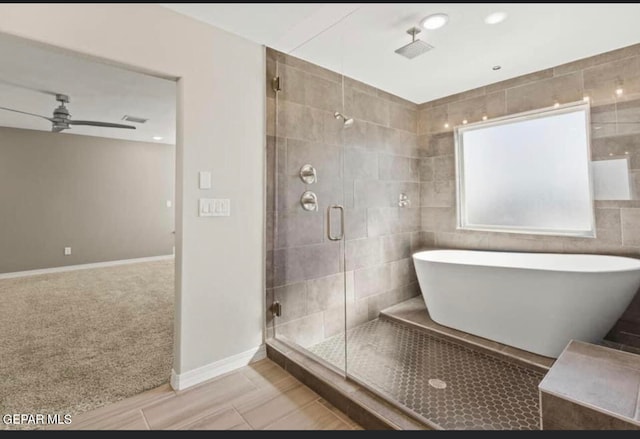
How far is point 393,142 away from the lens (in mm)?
3225

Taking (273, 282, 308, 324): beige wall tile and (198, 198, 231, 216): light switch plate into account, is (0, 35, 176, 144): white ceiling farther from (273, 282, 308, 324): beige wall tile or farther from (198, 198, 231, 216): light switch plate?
(273, 282, 308, 324): beige wall tile

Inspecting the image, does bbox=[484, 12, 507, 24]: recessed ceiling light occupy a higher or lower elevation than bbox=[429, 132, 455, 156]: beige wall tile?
higher

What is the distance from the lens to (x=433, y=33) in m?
2.17

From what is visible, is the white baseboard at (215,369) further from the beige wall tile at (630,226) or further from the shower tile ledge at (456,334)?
the beige wall tile at (630,226)

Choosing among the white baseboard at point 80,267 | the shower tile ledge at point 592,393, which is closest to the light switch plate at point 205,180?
the shower tile ledge at point 592,393

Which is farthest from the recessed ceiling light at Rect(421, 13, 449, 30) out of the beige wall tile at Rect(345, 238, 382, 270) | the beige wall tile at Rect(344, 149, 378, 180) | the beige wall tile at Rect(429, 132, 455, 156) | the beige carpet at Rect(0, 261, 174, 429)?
the beige carpet at Rect(0, 261, 174, 429)

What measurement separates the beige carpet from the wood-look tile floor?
0.14 m

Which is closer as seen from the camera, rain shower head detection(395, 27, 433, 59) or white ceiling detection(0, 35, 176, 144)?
rain shower head detection(395, 27, 433, 59)

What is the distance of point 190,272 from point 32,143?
16.1ft

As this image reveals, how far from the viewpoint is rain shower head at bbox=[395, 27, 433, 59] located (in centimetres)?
215

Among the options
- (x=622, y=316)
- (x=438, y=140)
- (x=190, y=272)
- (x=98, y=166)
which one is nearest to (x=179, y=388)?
(x=190, y=272)

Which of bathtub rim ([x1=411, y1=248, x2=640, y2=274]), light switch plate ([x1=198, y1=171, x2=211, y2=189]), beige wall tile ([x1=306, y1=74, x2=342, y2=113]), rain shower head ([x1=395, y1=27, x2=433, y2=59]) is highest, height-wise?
rain shower head ([x1=395, y1=27, x2=433, y2=59])

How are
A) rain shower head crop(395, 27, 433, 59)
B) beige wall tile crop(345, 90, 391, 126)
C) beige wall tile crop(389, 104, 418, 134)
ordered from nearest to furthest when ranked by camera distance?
rain shower head crop(395, 27, 433, 59), beige wall tile crop(345, 90, 391, 126), beige wall tile crop(389, 104, 418, 134)

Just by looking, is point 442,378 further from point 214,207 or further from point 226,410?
point 214,207
